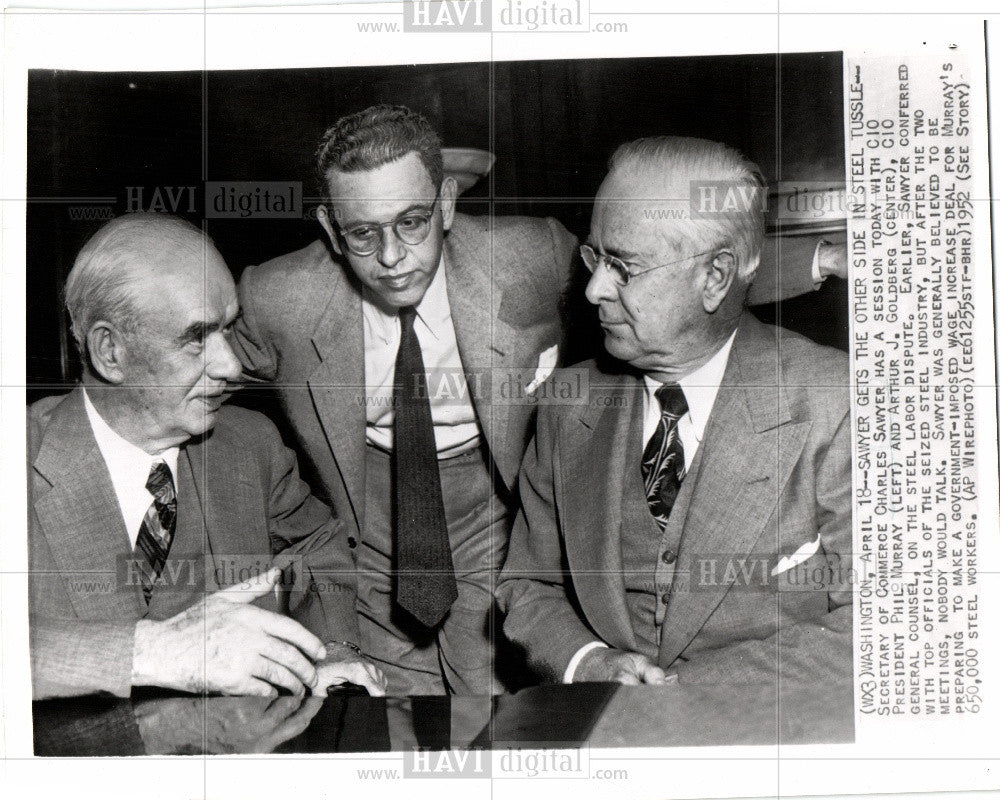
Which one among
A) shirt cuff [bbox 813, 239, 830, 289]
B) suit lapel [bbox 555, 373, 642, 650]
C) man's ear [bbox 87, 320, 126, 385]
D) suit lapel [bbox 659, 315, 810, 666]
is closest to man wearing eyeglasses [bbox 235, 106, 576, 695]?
suit lapel [bbox 555, 373, 642, 650]

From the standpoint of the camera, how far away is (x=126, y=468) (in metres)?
1.72

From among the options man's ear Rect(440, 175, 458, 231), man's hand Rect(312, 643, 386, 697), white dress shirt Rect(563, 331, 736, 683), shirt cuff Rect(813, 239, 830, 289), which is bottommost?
man's hand Rect(312, 643, 386, 697)

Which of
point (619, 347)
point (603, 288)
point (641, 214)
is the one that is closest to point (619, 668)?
point (619, 347)

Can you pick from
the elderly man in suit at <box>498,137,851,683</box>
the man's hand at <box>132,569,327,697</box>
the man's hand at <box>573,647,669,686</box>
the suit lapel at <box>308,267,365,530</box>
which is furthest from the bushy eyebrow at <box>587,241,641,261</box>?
the man's hand at <box>132,569,327,697</box>

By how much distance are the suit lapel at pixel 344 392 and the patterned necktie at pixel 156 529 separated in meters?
0.33

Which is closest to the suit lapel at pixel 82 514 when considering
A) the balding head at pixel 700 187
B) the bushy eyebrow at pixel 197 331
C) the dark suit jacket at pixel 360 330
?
the bushy eyebrow at pixel 197 331

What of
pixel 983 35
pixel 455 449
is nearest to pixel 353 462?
pixel 455 449

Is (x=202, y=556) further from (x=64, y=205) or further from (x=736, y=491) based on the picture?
(x=736, y=491)

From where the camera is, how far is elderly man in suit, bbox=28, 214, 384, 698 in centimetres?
171

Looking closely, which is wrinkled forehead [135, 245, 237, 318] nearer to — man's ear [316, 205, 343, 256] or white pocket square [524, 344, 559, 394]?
man's ear [316, 205, 343, 256]

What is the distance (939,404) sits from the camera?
1745 millimetres

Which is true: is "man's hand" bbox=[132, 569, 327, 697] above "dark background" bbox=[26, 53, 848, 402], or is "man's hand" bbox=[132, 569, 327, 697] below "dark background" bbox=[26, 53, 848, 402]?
below

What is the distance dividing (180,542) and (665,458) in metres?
0.94

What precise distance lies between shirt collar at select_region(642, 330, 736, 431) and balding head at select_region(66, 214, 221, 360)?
0.93m
